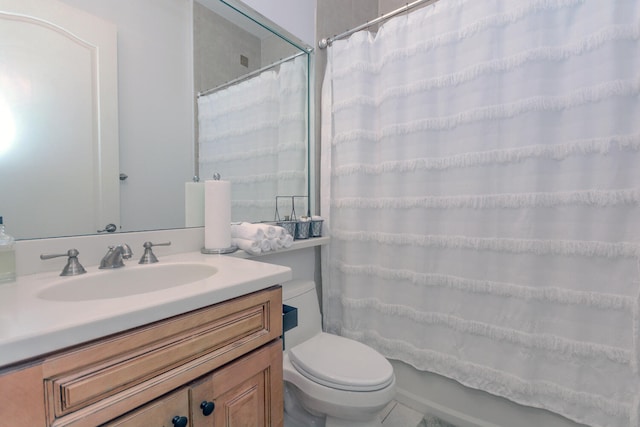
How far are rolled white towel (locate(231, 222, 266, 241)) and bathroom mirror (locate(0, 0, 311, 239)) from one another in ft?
0.63

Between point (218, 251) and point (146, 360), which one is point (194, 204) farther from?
point (146, 360)

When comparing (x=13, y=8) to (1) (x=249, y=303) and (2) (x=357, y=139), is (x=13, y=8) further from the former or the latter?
(2) (x=357, y=139)

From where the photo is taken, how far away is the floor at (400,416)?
59.1 inches

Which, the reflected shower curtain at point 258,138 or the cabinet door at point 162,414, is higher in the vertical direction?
the reflected shower curtain at point 258,138

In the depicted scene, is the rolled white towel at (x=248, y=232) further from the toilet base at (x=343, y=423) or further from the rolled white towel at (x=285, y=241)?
the toilet base at (x=343, y=423)

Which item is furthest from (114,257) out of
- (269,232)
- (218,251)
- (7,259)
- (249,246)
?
(269,232)

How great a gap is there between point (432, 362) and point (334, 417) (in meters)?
0.58

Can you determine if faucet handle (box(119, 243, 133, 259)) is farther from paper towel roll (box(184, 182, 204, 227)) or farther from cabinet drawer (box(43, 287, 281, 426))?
cabinet drawer (box(43, 287, 281, 426))

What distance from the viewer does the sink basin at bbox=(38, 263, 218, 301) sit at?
2.56 ft

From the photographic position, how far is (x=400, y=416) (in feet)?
5.09

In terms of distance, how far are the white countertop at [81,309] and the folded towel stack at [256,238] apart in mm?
343

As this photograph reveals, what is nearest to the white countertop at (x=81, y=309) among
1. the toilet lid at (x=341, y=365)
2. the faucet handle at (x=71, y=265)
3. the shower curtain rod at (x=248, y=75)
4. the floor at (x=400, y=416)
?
the faucet handle at (x=71, y=265)

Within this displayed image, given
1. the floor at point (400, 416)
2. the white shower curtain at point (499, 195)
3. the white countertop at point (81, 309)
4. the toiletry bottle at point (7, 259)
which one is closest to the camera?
the white countertop at point (81, 309)

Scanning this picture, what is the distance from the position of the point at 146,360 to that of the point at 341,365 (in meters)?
0.80
